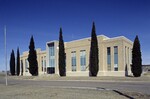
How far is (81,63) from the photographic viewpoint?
54781 mm

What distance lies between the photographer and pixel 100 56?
5069 centimetres

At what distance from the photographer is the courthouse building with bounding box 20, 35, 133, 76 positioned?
47.5m

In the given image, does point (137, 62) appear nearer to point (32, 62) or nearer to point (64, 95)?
point (32, 62)

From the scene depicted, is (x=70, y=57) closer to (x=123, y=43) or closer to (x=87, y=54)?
(x=87, y=54)

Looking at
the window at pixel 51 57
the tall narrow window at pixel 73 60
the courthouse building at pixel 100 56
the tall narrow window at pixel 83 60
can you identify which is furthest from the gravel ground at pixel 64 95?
the window at pixel 51 57

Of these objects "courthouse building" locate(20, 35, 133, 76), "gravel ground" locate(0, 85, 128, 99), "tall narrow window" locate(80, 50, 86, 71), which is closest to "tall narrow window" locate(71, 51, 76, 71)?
"courthouse building" locate(20, 35, 133, 76)

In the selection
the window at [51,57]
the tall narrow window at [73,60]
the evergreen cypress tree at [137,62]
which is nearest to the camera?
the evergreen cypress tree at [137,62]

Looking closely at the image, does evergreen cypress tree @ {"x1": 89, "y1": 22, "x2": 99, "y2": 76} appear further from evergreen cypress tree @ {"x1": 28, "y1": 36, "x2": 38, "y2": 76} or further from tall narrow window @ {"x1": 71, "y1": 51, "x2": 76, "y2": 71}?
evergreen cypress tree @ {"x1": 28, "y1": 36, "x2": 38, "y2": 76}

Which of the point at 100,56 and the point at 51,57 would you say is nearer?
the point at 100,56

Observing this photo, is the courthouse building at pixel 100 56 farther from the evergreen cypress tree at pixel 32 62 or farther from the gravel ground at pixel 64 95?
the gravel ground at pixel 64 95

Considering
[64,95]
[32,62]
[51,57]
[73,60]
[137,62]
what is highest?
[51,57]

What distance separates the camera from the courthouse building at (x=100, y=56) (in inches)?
1869

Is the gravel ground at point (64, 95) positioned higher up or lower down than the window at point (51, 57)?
lower down

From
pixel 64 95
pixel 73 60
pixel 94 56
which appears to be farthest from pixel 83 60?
pixel 64 95
